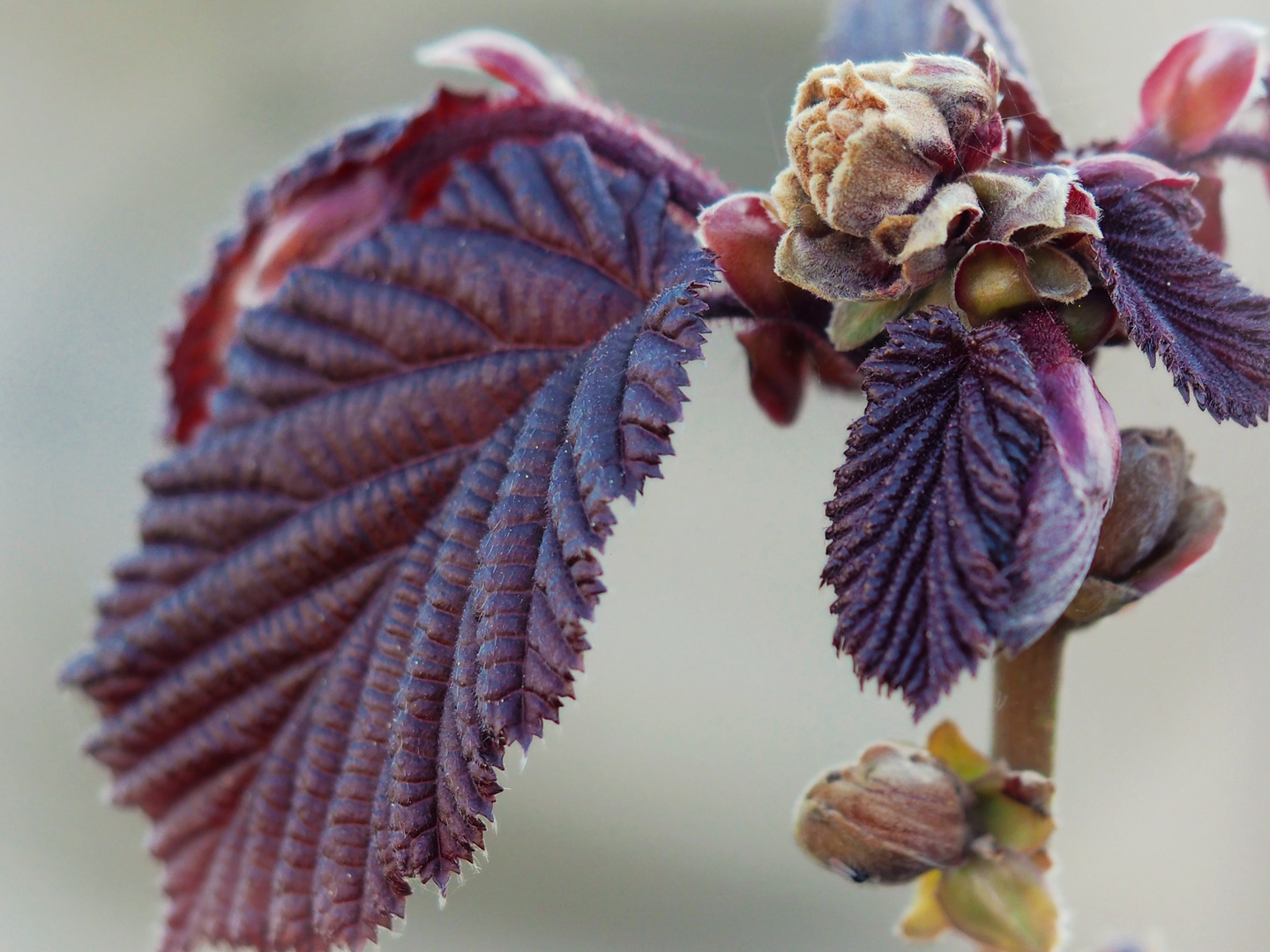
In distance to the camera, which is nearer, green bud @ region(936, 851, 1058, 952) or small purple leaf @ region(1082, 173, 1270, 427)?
small purple leaf @ region(1082, 173, 1270, 427)

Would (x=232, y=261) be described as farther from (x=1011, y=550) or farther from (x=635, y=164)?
(x=1011, y=550)

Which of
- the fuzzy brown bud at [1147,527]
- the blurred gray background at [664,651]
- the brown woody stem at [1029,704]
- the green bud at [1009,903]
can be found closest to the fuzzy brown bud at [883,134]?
the fuzzy brown bud at [1147,527]

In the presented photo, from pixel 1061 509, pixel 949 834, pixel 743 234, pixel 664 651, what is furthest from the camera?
pixel 664 651

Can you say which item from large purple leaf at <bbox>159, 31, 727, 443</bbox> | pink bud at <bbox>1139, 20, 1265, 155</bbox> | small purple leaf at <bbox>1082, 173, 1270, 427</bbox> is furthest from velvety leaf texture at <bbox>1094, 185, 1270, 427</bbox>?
large purple leaf at <bbox>159, 31, 727, 443</bbox>

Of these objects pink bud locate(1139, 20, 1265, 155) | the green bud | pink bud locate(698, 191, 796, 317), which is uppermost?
pink bud locate(1139, 20, 1265, 155)

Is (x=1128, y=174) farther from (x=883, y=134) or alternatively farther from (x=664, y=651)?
(x=664, y=651)

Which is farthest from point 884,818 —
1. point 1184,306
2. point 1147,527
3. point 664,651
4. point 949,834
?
point 664,651

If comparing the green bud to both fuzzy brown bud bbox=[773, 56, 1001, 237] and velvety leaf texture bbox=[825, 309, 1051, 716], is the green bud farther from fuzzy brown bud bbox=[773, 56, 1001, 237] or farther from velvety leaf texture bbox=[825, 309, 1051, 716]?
fuzzy brown bud bbox=[773, 56, 1001, 237]

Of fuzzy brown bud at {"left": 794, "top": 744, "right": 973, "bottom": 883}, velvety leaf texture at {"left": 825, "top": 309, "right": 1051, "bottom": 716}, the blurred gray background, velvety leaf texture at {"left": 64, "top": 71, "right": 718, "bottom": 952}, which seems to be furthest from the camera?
the blurred gray background
